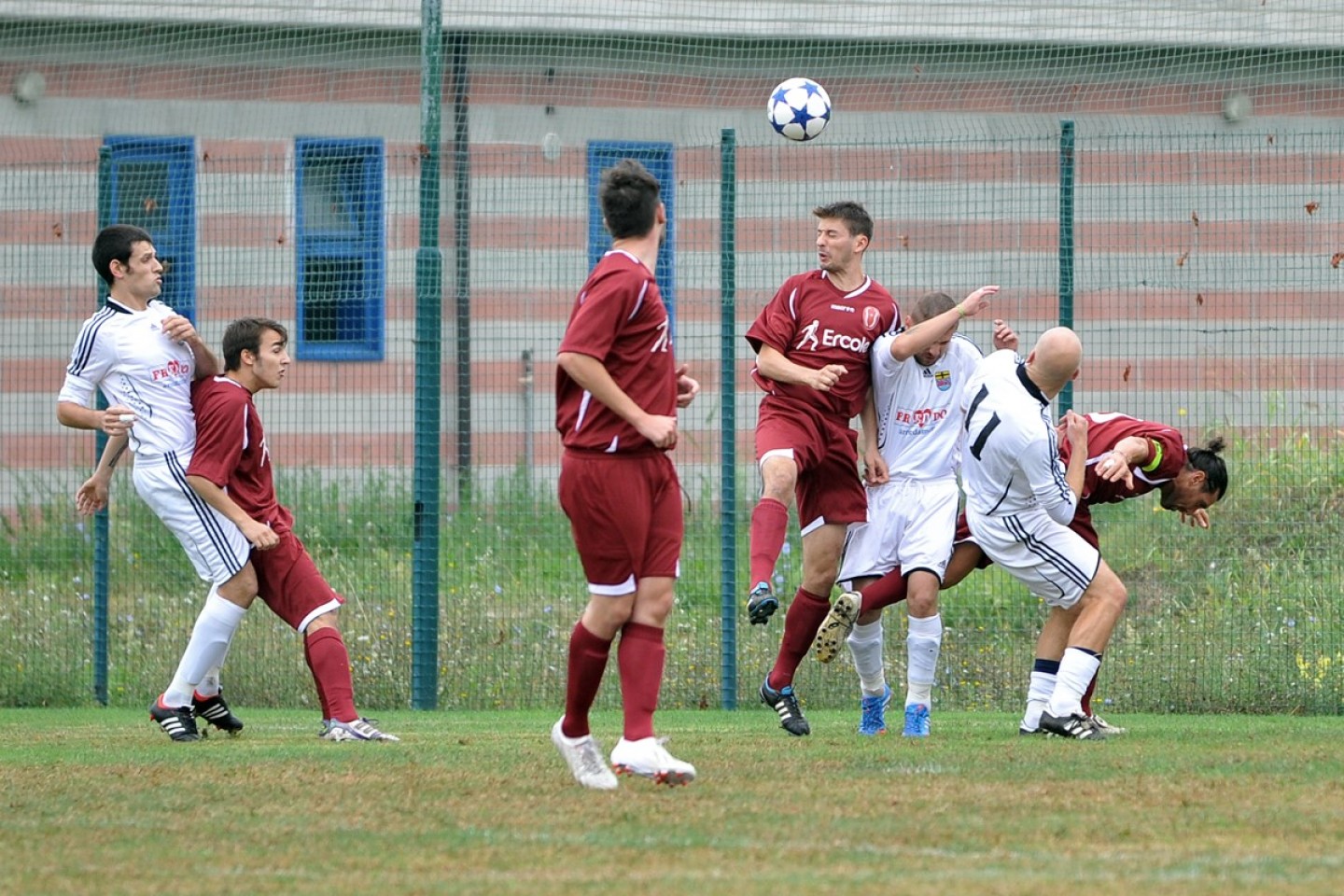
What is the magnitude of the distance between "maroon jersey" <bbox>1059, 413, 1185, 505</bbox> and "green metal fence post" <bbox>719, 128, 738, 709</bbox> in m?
2.67

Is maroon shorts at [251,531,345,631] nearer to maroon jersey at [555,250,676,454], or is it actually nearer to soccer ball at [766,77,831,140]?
maroon jersey at [555,250,676,454]

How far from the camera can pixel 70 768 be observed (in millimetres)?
7117

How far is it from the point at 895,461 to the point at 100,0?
912cm

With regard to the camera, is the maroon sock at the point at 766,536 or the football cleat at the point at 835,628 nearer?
the football cleat at the point at 835,628

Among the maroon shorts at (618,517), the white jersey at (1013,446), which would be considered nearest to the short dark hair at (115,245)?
the maroon shorts at (618,517)

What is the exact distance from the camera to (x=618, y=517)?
615cm

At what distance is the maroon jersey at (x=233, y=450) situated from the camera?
8180mm

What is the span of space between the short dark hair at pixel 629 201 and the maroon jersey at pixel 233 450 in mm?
2641

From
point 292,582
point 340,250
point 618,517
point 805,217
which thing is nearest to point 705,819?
point 618,517

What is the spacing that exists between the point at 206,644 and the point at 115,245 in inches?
75.1

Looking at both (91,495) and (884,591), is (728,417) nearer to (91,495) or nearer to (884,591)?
(884,591)

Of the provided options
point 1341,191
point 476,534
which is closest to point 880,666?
point 476,534

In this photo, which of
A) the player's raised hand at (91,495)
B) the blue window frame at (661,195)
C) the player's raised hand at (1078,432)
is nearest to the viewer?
the player's raised hand at (1078,432)

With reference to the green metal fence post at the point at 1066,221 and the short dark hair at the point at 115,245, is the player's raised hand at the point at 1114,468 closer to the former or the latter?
the green metal fence post at the point at 1066,221
